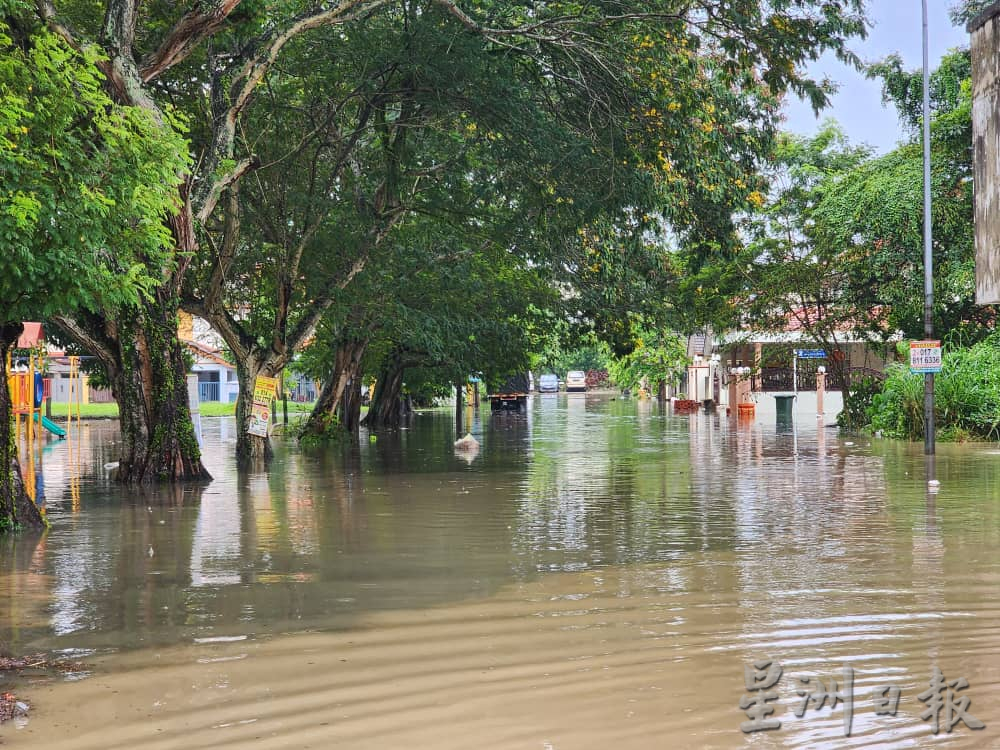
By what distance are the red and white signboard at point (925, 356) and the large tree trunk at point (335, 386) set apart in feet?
48.9

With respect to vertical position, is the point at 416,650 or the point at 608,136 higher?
the point at 608,136

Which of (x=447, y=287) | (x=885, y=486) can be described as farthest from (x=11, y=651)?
(x=447, y=287)

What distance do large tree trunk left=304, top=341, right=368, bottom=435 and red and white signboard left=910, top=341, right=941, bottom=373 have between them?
586 inches

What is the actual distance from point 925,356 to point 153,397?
1432 centimetres

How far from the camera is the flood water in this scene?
5.99 metres

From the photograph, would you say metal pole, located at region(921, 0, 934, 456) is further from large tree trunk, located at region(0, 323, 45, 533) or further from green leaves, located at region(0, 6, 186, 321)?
large tree trunk, located at region(0, 323, 45, 533)

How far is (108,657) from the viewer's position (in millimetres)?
7406

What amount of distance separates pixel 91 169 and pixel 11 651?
18.7 feet

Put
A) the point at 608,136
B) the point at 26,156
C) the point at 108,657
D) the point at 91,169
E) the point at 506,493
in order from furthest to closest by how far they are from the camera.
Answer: the point at 608,136 < the point at 506,493 < the point at 91,169 < the point at 26,156 < the point at 108,657

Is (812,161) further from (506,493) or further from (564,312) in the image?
(506,493)

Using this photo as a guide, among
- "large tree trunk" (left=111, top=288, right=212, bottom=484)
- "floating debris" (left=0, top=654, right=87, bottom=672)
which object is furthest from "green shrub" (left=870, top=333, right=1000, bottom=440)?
"floating debris" (left=0, top=654, right=87, bottom=672)

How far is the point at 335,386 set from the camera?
111ft

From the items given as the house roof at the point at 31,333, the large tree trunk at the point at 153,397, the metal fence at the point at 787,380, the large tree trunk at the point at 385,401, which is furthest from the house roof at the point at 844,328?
the large tree trunk at the point at 153,397

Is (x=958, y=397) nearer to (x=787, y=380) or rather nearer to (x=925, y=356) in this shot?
(x=925, y=356)
